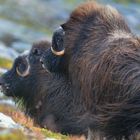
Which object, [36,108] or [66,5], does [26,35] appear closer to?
[66,5]

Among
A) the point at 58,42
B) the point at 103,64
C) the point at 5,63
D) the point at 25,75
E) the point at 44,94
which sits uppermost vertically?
the point at 5,63

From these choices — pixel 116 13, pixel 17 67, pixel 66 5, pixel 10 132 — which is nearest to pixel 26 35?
pixel 66 5

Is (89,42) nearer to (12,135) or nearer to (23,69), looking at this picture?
(23,69)

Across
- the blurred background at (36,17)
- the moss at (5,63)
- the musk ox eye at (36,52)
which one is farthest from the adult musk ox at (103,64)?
the blurred background at (36,17)

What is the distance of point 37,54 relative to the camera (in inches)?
543

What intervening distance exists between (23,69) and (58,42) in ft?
7.04

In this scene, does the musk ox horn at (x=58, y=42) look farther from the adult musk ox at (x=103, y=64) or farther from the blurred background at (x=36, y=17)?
the blurred background at (x=36, y=17)

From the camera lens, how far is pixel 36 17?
153ft

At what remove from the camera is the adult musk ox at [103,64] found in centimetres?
922

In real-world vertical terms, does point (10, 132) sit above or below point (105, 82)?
below

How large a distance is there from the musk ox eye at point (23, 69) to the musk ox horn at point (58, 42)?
1.83 m

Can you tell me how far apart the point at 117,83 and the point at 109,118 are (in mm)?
541

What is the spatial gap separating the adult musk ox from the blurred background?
2458cm

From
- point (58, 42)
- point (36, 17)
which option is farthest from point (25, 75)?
point (36, 17)
